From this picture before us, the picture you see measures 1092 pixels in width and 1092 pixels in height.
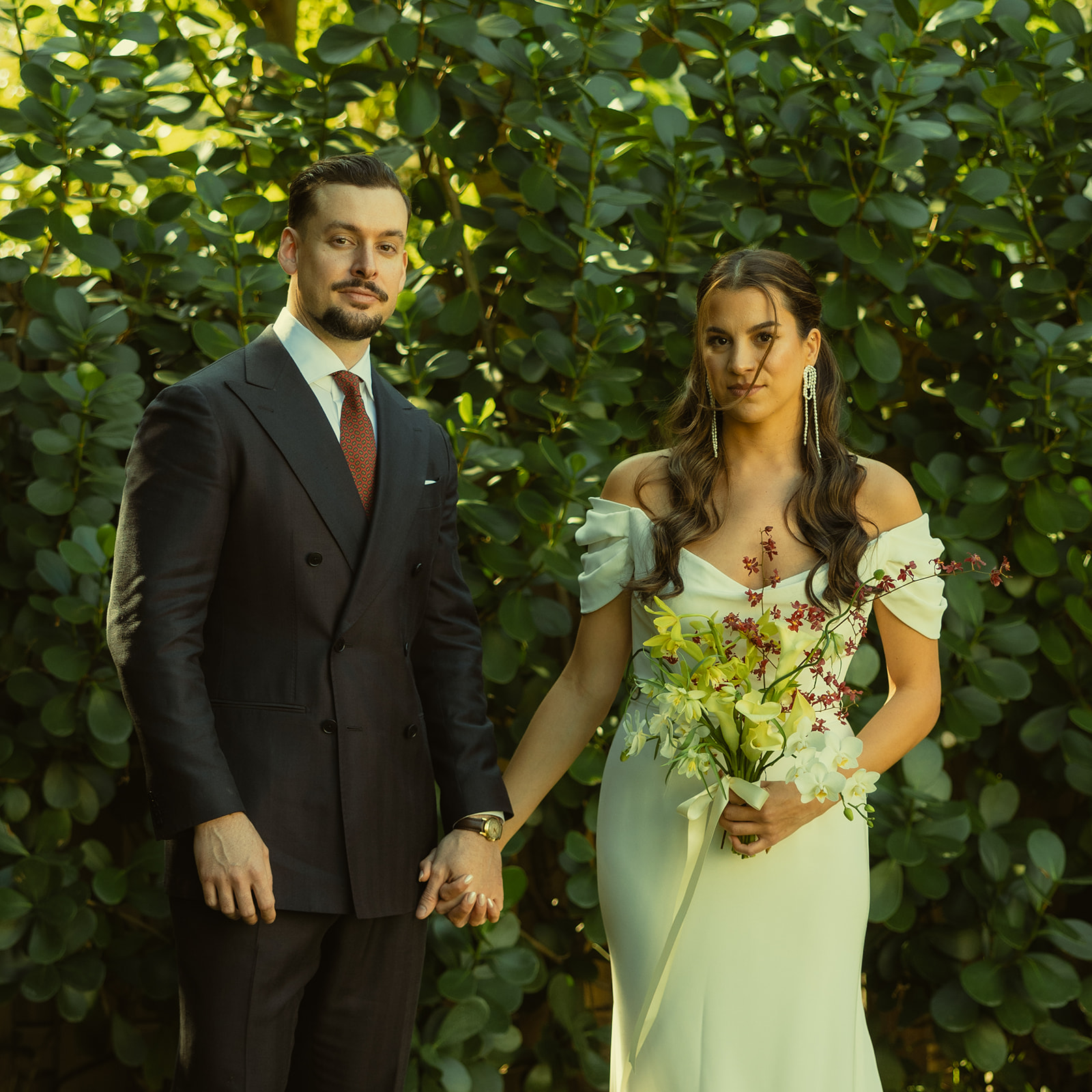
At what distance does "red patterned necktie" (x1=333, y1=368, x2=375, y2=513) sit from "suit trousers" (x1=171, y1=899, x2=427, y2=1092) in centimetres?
59

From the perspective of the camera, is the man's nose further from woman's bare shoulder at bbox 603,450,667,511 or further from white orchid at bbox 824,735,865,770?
white orchid at bbox 824,735,865,770

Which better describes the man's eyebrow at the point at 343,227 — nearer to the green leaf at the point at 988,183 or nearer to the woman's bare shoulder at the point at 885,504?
the woman's bare shoulder at the point at 885,504

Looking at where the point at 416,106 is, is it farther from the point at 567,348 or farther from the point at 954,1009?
the point at 954,1009

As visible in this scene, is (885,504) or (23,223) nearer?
(885,504)

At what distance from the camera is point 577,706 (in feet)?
6.71

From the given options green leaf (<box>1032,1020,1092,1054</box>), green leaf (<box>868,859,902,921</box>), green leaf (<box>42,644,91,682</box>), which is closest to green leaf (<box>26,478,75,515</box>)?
green leaf (<box>42,644,91,682</box>)

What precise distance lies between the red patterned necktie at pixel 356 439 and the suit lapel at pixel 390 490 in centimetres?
2

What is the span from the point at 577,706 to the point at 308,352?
30.4 inches

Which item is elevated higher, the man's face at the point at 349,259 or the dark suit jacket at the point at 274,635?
the man's face at the point at 349,259

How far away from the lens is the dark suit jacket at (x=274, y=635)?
58.6 inches

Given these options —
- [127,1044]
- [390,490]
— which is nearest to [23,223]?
[390,490]

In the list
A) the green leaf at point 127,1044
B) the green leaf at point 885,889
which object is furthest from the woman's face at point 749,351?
the green leaf at point 127,1044

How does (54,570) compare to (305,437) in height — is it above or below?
below

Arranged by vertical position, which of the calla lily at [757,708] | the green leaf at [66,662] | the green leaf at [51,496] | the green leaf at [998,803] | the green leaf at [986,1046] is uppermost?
the calla lily at [757,708]
